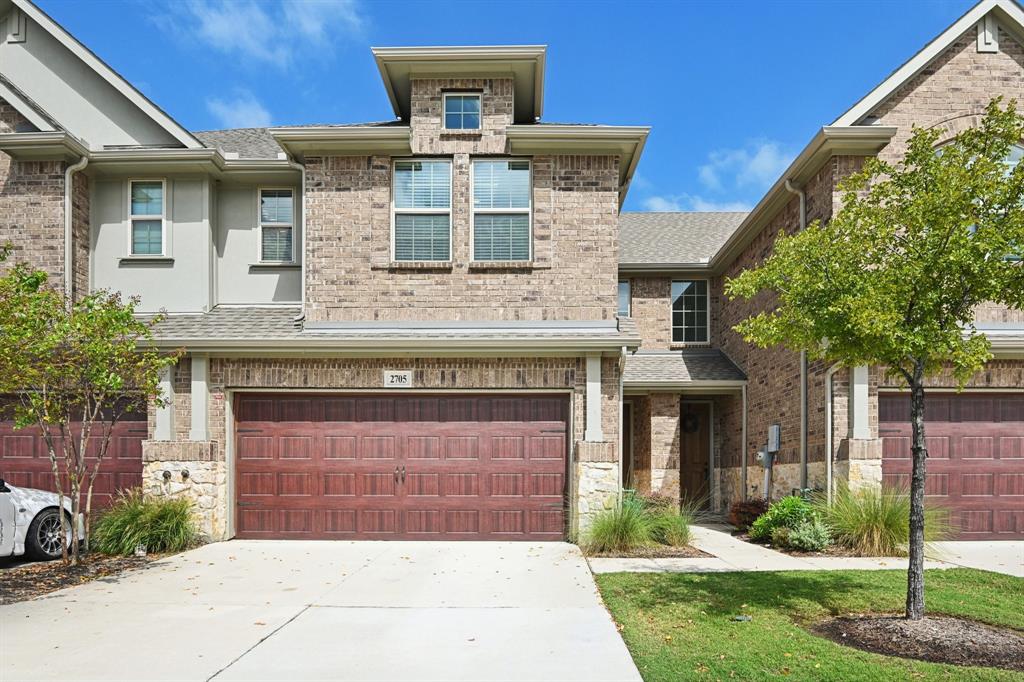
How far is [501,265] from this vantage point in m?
12.9

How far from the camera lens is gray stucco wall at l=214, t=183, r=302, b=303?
14312 millimetres

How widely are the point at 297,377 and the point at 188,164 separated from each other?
4.29 m

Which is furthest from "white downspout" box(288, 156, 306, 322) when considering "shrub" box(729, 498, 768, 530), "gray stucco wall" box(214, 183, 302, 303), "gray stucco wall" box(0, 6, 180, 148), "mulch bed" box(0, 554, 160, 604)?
"shrub" box(729, 498, 768, 530)

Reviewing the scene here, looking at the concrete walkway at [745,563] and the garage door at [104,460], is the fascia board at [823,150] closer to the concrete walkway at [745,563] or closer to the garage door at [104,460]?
the concrete walkway at [745,563]

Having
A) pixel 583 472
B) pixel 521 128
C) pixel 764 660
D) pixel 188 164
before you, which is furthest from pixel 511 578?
pixel 188 164

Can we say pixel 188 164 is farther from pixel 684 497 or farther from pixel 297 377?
pixel 684 497

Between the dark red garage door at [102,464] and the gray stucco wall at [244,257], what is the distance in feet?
9.27

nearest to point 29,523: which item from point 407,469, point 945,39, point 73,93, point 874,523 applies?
point 407,469

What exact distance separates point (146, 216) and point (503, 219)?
256 inches

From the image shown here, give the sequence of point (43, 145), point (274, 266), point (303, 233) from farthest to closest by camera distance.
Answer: point (274, 266)
point (303, 233)
point (43, 145)

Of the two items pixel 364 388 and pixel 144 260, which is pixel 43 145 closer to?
pixel 144 260

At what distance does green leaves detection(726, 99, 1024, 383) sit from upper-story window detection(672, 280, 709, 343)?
11.2m

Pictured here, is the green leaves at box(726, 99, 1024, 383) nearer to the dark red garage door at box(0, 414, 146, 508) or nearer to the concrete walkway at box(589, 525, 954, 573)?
the concrete walkway at box(589, 525, 954, 573)

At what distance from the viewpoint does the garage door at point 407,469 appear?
42.0ft
